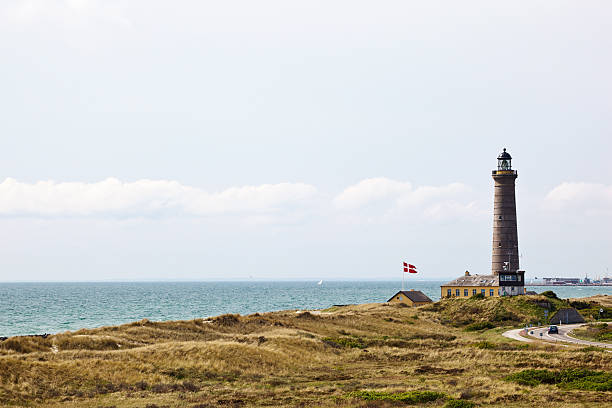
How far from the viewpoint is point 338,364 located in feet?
183

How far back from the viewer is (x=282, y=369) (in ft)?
169

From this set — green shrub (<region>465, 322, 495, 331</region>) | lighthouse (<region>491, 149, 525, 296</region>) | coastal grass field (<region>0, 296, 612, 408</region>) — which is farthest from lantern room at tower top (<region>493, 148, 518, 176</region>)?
coastal grass field (<region>0, 296, 612, 408</region>)

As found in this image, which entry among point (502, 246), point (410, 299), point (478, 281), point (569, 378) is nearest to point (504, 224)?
point (502, 246)

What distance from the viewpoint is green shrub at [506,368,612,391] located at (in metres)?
42.5

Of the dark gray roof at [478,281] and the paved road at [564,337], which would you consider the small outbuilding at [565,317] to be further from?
the dark gray roof at [478,281]

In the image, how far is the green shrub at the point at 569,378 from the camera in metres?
42.5

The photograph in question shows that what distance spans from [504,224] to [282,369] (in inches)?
3092

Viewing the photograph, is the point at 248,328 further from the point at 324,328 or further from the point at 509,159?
the point at 509,159

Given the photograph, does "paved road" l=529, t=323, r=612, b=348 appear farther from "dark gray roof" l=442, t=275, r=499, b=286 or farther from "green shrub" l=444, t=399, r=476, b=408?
"green shrub" l=444, t=399, r=476, b=408

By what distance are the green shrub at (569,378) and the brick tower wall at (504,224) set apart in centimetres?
7301

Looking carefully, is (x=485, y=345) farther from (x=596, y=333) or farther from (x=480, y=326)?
(x=480, y=326)

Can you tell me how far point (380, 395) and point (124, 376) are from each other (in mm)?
16700

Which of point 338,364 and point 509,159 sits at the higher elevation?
point 509,159

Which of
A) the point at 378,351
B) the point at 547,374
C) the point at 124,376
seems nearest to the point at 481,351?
the point at 378,351
